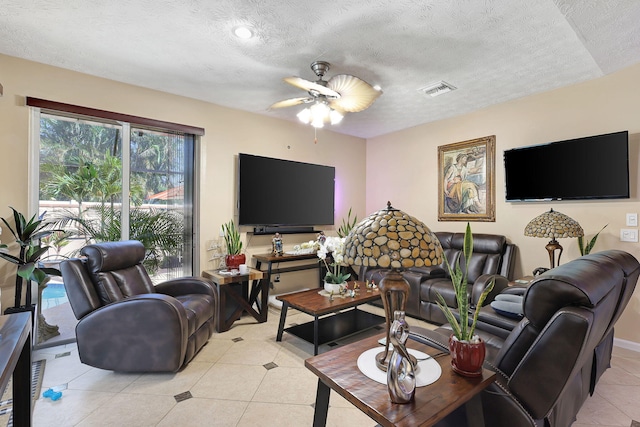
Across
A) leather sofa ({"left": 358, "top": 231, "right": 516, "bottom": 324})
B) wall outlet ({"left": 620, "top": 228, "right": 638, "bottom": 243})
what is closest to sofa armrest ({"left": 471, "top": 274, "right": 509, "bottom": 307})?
leather sofa ({"left": 358, "top": 231, "right": 516, "bottom": 324})

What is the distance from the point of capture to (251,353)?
278 cm

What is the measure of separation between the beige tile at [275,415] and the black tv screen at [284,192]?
243 cm

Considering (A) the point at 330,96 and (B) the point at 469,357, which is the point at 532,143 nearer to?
(A) the point at 330,96

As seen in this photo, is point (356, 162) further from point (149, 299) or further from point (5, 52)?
point (5, 52)

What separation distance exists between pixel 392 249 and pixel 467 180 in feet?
11.8

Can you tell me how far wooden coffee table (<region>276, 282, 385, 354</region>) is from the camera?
2.73 metres

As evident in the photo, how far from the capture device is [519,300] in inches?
79.1

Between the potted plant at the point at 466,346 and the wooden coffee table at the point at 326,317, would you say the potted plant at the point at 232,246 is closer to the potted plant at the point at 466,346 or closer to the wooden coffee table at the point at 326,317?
the wooden coffee table at the point at 326,317

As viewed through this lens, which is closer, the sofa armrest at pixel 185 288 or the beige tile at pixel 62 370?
the beige tile at pixel 62 370

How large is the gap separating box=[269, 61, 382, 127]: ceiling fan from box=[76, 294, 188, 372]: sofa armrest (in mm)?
1979

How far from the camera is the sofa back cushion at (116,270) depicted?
2512 millimetres

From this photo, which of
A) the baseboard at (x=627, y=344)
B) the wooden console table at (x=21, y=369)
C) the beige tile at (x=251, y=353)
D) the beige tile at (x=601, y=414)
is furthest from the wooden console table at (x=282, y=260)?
the baseboard at (x=627, y=344)

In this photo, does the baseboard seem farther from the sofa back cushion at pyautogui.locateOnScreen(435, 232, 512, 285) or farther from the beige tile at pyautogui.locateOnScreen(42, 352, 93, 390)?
the beige tile at pyautogui.locateOnScreen(42, 352, 93, 390)

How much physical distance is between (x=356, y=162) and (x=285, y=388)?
4.03 meters
